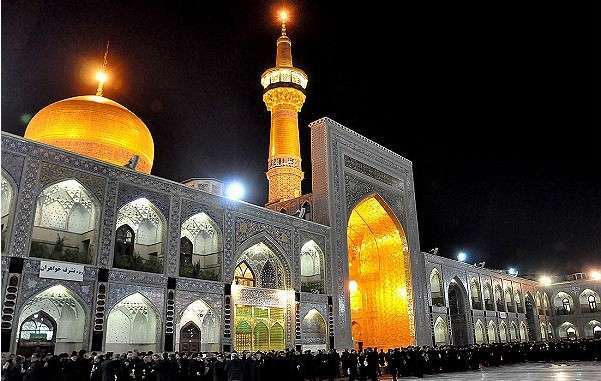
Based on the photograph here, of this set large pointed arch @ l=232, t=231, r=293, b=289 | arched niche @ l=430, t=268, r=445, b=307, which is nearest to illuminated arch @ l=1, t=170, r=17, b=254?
large pointed arch @ l=232, t=231, r=293, b=289

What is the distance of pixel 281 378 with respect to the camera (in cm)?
1130

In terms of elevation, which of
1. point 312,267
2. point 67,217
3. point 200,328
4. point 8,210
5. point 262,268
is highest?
point 67,217

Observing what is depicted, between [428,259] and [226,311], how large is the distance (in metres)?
12.9

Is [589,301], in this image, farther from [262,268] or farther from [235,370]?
[235,370]

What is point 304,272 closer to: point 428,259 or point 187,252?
point 187,252

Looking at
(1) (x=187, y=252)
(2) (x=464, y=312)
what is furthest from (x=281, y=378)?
(2) (x=464, y=312)

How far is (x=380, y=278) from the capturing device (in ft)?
73.7

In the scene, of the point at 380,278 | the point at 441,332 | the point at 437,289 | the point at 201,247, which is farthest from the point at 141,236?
the point at 437,289

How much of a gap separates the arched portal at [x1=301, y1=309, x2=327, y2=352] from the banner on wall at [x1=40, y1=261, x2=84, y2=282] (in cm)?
770

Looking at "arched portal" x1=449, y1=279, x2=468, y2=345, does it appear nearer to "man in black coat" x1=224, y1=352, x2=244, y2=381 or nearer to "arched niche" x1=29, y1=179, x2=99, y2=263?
"man in black coat" x1=224, y1=352, x2=244, y2=381

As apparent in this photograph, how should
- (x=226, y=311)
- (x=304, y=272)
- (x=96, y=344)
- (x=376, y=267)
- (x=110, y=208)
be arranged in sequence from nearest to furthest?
(x=96, y=344), (x=110, y=208), (x=226, y=311), (x=304, y=272), (x=376, y=267)

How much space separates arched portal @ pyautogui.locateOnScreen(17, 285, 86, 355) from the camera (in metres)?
11.1

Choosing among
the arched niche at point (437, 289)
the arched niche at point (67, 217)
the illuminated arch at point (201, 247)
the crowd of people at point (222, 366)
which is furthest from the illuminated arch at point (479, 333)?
the arched niche at point (67, 217)

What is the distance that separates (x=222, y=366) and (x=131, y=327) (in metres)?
3.61
